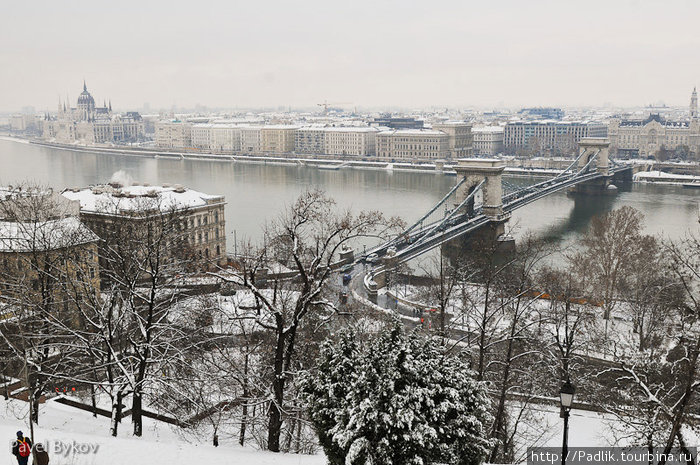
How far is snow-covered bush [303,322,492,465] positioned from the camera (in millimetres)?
4734

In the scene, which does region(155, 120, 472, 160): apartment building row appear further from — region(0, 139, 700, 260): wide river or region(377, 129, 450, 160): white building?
region(0, 139, 700, 260): wide river

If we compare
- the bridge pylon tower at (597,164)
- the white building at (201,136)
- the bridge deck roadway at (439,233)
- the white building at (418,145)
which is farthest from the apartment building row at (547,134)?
the bridge deck roadway at (439,233)

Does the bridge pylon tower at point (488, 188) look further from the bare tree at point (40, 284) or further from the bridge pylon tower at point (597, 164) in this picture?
the bare tree at point (40, 284)

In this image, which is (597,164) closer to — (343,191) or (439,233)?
(343,191)

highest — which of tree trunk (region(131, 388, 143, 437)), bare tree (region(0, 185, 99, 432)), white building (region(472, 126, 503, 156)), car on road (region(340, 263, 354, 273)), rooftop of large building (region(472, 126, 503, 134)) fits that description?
rooftop of large building (region(472, 126, 503, 134))

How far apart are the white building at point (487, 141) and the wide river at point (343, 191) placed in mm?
22941

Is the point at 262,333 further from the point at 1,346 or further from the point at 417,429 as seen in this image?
the point at 417,429

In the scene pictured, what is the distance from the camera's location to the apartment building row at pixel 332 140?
248ft

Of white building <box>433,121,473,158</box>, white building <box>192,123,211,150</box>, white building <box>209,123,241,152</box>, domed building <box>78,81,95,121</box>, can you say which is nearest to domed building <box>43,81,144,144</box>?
domed building <box>78,81,95,121</box>

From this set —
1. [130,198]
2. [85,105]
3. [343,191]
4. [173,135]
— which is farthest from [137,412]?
[85,105]

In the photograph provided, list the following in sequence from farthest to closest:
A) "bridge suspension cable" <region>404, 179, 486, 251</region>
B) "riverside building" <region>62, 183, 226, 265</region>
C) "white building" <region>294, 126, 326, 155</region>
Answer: "white building" <region>294, 126, 326, 155</region>, "bridge suspension cable" <region>404, 179, 486, 251</region>, "riverside building" <region>62, 183, 226, 265</region>

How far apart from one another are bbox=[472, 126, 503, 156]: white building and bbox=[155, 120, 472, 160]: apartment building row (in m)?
1.77

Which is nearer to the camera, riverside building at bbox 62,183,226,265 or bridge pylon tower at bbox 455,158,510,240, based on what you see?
riverside building at bbox 62,183,226,265

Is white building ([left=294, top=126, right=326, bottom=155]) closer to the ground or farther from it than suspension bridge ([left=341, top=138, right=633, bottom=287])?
farther from it
